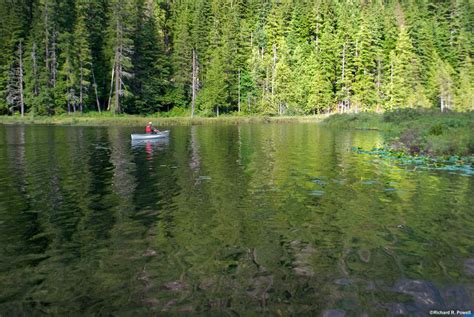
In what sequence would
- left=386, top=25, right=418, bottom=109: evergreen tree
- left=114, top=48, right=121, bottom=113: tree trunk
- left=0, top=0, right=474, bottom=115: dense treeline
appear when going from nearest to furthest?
left=114, top=48, right=121, bottom=113: tree trunk < left=0, top=0, right=474, bottom=115: dense treeline < left=386, top=25, right=418, bottom=109: evergreen tree

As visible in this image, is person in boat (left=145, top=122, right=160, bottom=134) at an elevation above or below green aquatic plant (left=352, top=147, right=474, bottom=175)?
above

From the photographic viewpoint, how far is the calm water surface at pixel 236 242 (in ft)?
23.1

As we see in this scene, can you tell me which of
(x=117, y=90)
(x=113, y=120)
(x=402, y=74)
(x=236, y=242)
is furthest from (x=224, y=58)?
(x=236, y=242)

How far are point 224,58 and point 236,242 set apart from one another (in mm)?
67083

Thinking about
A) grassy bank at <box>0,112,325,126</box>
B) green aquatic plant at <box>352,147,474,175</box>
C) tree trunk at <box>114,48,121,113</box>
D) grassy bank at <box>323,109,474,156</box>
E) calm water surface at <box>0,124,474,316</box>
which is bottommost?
calm water surface at <box>0,124,474,316</box>

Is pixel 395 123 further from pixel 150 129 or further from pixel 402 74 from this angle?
pixel 402 74

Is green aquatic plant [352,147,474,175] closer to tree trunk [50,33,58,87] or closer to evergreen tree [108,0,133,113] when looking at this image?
evergreen tree [108,0,133,113]

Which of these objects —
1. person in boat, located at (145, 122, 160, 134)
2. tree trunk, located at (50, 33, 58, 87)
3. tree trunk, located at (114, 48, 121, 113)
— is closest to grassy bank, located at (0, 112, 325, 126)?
tree trunk, located at (114, 48, 121, 113)

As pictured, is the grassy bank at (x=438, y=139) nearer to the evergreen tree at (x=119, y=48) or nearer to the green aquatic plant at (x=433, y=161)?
→ the green aquatic plant at (x=433, y=161)

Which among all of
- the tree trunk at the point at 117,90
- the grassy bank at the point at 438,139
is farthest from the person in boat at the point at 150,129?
the tree trunk at the point at 117,90

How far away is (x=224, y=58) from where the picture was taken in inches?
2908

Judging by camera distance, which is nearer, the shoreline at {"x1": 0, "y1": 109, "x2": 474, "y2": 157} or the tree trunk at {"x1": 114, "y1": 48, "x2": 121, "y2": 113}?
the shoreline at {"x1": 0, "y1": 109, "x2": 474, "y2": 157}

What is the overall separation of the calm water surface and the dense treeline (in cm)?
5206

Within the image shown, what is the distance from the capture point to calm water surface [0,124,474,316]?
7051mm
